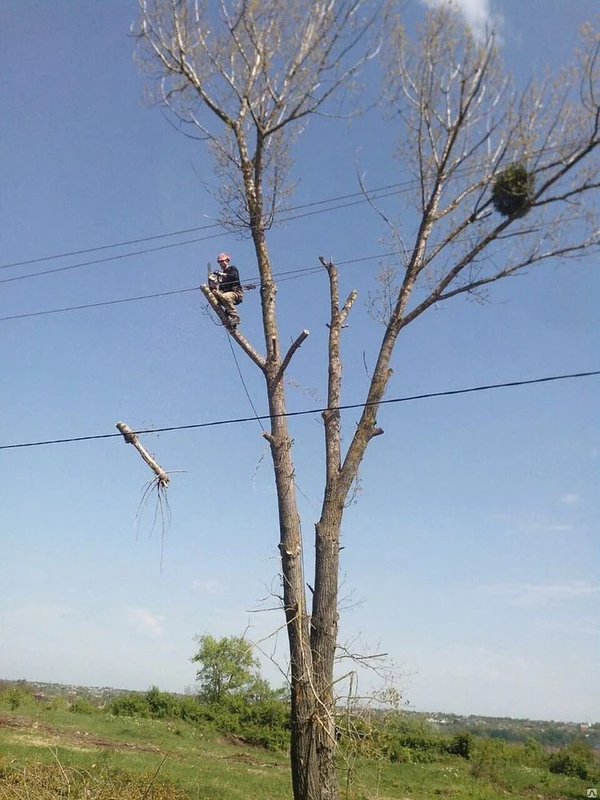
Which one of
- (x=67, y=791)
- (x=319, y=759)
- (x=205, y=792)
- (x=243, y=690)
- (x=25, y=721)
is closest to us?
(x=319, y=759)

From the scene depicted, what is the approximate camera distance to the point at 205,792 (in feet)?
47.8

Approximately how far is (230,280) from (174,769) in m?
13.1

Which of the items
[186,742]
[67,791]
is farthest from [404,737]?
[67,791]

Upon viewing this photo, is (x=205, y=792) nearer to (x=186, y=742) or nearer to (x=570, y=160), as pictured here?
(x=186, y=742)

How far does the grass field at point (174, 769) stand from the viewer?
10.8 meters

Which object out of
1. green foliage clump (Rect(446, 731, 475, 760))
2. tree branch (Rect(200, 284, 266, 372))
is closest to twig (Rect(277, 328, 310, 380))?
tree branch (Rect(200, 284, 266, 372))

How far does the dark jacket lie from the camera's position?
8977 millimetres

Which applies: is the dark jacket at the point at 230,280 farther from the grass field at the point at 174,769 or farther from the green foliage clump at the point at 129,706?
the green foliage clump at the point at 129,706

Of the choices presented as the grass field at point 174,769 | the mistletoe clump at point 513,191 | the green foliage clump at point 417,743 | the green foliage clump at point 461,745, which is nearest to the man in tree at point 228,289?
the mistletoe clump at point 513,191

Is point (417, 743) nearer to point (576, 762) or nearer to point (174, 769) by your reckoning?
point (576, 762)

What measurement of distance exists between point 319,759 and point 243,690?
4100cm

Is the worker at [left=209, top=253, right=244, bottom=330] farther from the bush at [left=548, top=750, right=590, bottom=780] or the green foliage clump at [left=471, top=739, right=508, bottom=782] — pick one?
the bush at [left=548, top=750, right=590, bottom=780]

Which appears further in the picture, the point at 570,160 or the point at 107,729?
the point at 107,729

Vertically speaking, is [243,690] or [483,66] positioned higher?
[483,66]
